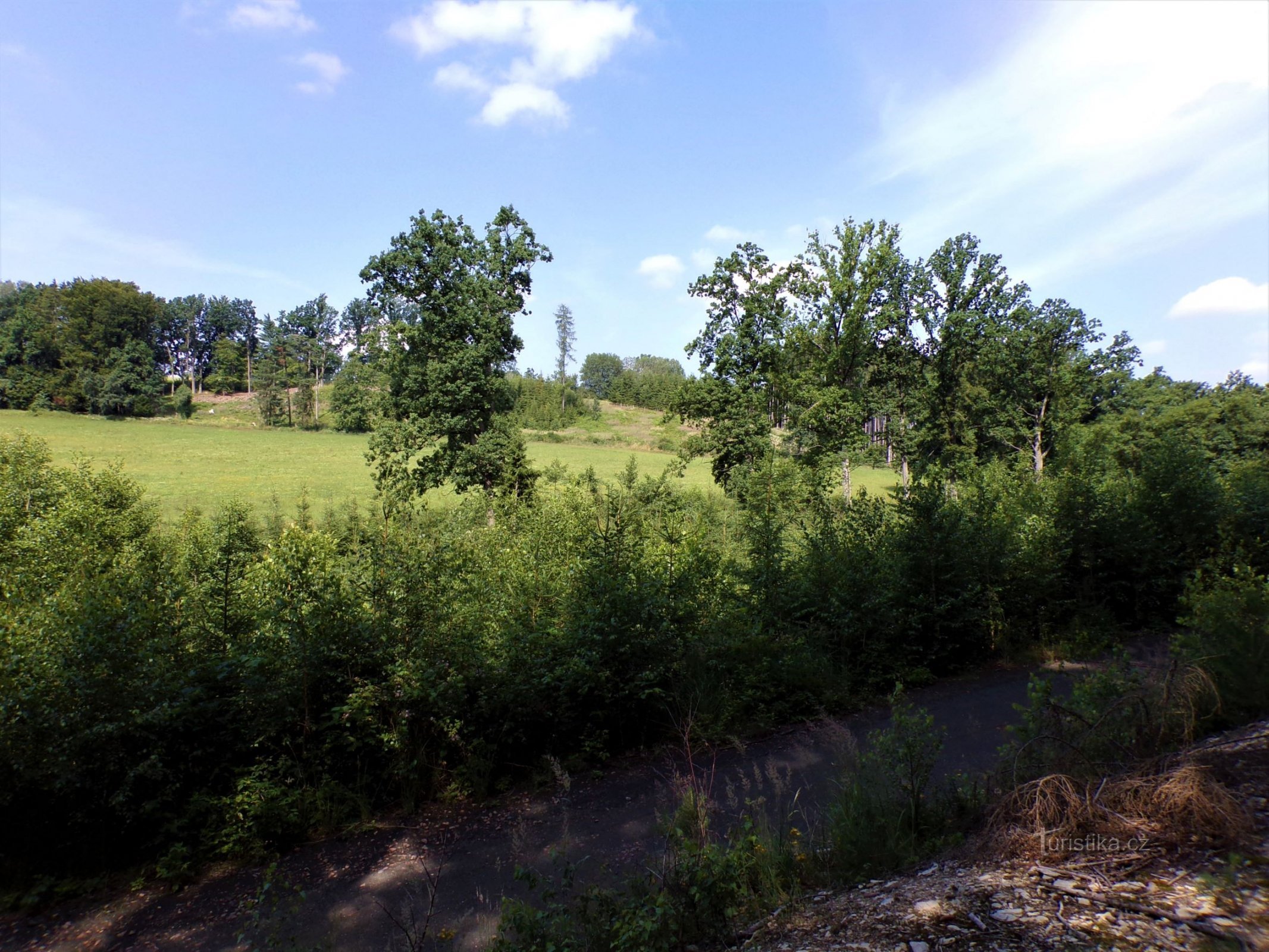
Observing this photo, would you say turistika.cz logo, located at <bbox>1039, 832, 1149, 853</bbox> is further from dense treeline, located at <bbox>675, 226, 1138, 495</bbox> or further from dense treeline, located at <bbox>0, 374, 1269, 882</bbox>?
dense treeline, located at <bbox>675, 226, 1138, 495</bbox>

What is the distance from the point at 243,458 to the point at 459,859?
58.1 m

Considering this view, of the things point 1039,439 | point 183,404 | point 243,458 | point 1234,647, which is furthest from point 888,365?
point 183,404

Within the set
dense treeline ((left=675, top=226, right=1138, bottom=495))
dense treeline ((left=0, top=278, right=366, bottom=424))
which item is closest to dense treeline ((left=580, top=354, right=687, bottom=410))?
dense treeline ((left=0, top=278, right=366, bottom=424))

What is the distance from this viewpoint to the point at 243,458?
5472 cm

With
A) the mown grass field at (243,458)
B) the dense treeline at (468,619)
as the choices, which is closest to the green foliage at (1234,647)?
the dense treeline at (468,619)

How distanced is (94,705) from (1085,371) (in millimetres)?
43800

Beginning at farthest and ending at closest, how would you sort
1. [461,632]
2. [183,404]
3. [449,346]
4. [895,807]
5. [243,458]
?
[183,404] < [243,458] < [449,346] < [461,632] < [895,807]

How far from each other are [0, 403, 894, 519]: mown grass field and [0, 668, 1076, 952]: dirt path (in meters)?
23.0

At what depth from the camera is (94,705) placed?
19.8ft

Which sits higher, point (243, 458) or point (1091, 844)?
point (243, 458)

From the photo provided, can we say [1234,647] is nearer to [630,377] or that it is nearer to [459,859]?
[459,859]

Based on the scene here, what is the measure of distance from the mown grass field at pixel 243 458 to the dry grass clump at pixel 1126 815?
2681 cm

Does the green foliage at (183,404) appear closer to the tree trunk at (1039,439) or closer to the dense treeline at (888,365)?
the dense treeline at (888,365)

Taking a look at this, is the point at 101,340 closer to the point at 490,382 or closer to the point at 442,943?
the point at 490,382
